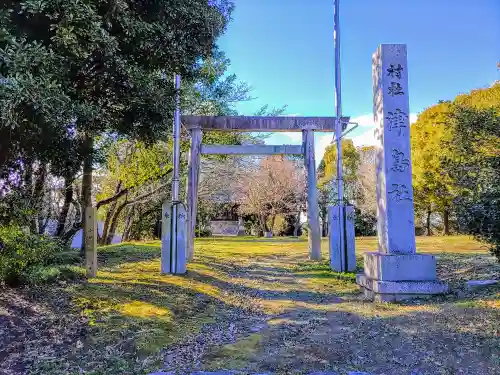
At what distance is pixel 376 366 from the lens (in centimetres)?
345

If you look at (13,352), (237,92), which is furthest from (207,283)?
(237,92)

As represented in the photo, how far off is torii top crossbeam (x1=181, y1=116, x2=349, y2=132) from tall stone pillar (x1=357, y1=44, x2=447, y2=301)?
3.75 meters

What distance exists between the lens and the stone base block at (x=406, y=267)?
584 centimetres

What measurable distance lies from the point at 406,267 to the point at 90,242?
16.9ft

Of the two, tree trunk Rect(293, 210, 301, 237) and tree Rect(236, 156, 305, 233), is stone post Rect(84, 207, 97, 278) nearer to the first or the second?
tree Rect(236, 156, 305, 233)

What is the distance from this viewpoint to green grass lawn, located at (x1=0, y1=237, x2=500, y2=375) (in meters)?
3.48

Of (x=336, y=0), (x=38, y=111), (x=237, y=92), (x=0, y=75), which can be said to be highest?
(x=336, y=0)

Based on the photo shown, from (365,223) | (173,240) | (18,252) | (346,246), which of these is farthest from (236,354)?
(365,223)

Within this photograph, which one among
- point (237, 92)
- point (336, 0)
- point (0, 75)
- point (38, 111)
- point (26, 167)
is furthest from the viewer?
point (237, 92)

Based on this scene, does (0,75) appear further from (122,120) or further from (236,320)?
(236,320)

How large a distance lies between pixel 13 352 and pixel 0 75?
8.36ft

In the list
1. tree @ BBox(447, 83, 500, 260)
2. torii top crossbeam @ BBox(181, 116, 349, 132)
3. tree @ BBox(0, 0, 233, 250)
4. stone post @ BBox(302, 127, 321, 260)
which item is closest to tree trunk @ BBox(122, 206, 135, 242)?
torii top crossbeam @ BBox(181, 116, 349, 132)

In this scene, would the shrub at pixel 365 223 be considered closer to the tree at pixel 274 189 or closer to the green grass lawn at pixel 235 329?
the tree at pixel 274 189

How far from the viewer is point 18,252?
205 inches
